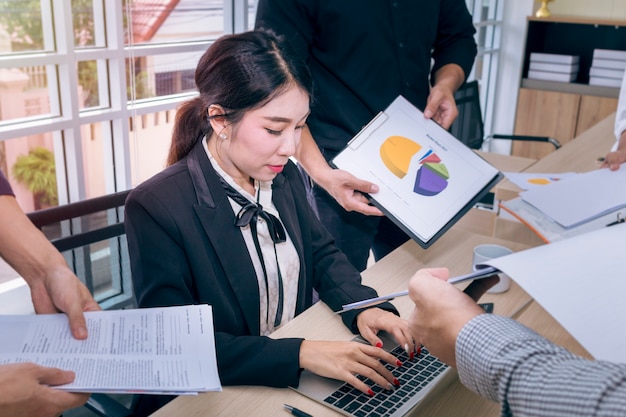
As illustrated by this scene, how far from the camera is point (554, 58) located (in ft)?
16.4

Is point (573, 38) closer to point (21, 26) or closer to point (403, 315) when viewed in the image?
point (21, 26)

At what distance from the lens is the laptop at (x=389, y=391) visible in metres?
1.09

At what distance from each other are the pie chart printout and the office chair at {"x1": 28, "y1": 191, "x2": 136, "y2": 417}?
0.66m

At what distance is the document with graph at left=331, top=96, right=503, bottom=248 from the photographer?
1.64 meters

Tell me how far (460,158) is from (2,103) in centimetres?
146

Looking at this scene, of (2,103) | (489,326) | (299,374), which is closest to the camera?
(489,326)

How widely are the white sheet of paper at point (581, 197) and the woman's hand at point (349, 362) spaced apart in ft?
2.21

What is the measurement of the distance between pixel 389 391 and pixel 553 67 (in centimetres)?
445

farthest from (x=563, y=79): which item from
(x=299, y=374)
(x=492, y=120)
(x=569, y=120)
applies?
(x=299, y=374)

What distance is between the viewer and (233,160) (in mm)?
1537

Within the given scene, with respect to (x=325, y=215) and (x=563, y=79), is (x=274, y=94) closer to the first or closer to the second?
(x=325, y=215)

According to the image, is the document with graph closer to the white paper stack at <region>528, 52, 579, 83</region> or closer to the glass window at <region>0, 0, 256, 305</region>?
the glass window at <region>0, 0, 256, 305</region>

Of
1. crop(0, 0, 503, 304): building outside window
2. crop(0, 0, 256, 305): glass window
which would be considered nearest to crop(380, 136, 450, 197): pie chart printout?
crop(0, 0, 256, 305): glass window

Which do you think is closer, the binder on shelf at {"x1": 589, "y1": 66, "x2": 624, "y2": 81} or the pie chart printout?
the pie chart printout
